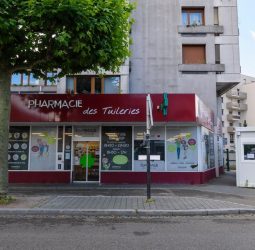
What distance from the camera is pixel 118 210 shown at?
→ 10.0m

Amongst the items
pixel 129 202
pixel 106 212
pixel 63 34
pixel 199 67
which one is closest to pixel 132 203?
pixel 129 202

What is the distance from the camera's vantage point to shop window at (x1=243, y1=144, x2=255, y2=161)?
16.5 metres

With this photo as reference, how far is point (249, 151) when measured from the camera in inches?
653

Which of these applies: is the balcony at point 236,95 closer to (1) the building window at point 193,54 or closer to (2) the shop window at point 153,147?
(1) the building window at point 193,54

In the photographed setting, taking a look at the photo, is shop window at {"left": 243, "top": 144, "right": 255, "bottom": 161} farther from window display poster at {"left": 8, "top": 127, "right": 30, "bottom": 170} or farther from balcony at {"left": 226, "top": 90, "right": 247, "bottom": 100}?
balcony at {"left": 226, "top": 90, "right": 247, "bottom": 100}

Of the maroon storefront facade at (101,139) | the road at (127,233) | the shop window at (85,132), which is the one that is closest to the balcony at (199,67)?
the maroon storefront facade at (101,139)

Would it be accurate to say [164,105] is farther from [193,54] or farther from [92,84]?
[193,54]

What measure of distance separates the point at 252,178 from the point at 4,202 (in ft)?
35.2

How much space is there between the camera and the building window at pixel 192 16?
23.9 meters

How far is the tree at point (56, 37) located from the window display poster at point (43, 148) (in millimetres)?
5385

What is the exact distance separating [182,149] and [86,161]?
15.4 feet

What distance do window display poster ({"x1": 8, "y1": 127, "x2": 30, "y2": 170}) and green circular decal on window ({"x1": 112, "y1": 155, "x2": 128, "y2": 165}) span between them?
4.31 metres

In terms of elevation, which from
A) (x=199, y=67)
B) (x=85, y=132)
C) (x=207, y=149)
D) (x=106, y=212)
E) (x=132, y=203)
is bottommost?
(x=106, y=212)

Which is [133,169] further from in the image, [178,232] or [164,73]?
[178,232]
